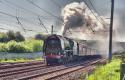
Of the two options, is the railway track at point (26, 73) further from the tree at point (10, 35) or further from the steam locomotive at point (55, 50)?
the tree at point (10, 35)

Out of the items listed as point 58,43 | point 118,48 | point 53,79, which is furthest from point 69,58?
point 118,48

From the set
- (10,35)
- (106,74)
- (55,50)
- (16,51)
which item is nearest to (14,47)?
(16,51)

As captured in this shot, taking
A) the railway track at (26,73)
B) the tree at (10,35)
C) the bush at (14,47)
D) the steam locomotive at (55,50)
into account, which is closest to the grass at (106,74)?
the railway track at (26,73)

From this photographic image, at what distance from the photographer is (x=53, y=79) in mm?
19469

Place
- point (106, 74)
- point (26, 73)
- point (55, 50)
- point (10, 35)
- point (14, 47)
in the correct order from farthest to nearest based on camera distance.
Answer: point (10, 35), point (14, 47), point (55, 50), point (26, 73), point (106, 74)

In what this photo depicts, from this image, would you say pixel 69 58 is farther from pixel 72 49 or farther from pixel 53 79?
pixel 53 79

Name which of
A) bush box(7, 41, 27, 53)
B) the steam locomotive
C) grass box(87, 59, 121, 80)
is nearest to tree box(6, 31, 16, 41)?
bush box(7, 41, 27, 53)

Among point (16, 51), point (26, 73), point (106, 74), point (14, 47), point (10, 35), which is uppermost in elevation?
point (10, 35)

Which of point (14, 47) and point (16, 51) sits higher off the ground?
point (14, 47)

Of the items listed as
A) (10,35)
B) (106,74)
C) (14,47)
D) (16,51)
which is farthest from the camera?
(10,35)

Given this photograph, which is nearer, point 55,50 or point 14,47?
point 55,50

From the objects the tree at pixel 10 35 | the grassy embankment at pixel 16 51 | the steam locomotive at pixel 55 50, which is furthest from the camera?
the tree at pixel 10 35

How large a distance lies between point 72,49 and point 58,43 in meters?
6.30

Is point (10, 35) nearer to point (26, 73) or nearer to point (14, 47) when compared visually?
point (14, 47)
